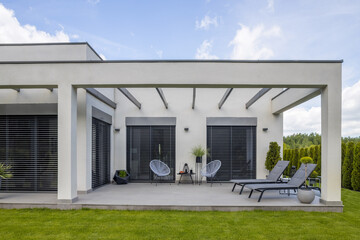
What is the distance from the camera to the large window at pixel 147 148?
10945 mm

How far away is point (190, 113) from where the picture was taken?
11.1 metres

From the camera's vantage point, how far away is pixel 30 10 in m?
11.6

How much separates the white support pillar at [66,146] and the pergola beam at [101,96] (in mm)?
1444

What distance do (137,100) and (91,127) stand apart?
10.1 feet

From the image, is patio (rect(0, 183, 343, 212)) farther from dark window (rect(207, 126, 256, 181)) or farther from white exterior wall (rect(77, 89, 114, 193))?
dark window (rect(207, 126, 256, 181))

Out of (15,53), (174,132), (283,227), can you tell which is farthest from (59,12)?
(283,227)

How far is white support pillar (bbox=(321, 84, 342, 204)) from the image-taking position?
6184 millimetres

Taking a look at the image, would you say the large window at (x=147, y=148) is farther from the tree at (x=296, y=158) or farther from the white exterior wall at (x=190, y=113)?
the tree at (x=296, y=158)

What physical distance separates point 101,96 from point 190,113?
142 inches

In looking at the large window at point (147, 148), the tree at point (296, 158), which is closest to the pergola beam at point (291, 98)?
the large window at point (147, 148)

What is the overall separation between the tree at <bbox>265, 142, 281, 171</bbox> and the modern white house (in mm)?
364

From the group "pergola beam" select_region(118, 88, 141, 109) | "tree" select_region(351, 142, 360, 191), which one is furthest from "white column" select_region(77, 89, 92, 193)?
"tree" select_region(351, 142, 360, 191)

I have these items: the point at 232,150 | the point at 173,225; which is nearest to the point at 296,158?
the point at 232,150

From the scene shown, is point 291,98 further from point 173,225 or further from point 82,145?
point 82,145
